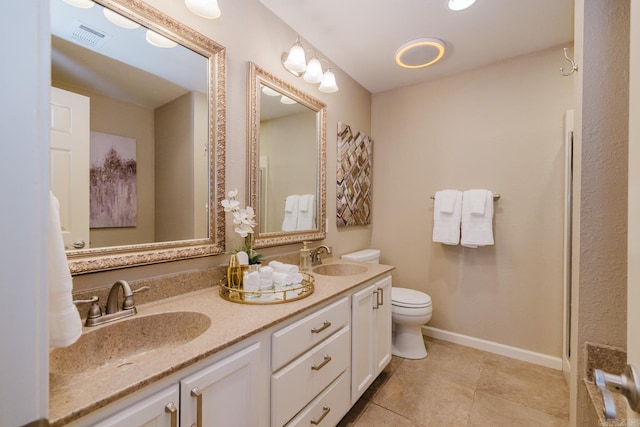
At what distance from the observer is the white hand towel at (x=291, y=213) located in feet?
6.00

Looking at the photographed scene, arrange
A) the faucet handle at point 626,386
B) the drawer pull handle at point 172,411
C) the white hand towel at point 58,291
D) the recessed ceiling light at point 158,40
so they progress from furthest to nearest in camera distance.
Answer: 1. the recessed ceiling light at point 158,40
2. the drawer pull handle at point 172,411
3. the white hand towel at point 58,291
4. the faucet handle at point 626,386

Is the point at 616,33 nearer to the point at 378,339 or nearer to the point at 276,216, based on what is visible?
the point at 276,216

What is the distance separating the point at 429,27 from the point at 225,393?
2314 millimetres

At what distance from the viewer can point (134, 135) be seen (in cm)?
114

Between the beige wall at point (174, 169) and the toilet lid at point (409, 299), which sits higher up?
the beige wall at point (174, 169)

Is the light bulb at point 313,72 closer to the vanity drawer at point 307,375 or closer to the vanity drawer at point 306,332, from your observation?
the vanity drawer at point 306,332

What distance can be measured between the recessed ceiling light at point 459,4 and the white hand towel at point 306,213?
146cm

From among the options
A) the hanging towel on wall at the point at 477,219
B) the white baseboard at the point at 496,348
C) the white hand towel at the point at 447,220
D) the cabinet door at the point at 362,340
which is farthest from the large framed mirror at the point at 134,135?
the white baseboard at the point at 496,348

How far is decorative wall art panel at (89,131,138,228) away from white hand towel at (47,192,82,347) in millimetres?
541

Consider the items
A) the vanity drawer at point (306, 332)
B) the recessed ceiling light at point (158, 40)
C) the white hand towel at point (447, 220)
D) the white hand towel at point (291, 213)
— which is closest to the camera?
the vanity drawer at point (306, 332)

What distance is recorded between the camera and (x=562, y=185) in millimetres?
1965

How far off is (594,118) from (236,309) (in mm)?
1384

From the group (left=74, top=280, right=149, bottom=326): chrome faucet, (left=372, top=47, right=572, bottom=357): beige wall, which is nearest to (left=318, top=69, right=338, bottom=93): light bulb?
(left=372, top=47, right=572, bottom=357): beige wall

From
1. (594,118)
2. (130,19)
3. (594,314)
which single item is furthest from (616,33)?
(130,19)
